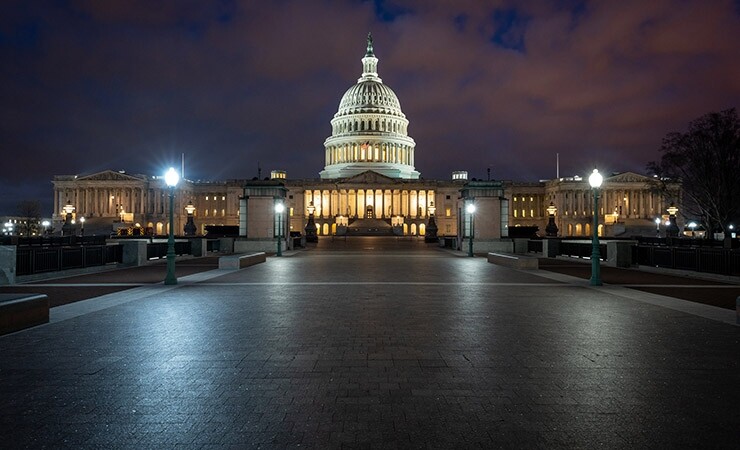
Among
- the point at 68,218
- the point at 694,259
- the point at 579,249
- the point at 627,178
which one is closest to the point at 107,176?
the point at 68,218

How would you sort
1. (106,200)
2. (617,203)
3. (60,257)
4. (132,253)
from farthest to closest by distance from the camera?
(106,200), (617,203), (132,253), (60,257)

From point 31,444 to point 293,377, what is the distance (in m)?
3.20

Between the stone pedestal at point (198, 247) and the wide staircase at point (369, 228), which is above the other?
the wide staircase at point (369, 228)

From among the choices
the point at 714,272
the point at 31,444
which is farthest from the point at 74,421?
the point at 714,272

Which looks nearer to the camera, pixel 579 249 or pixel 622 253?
pixel 622 253

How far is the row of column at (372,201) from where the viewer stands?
138 meters

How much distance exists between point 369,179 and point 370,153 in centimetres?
1934

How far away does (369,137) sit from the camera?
15125 centimetres

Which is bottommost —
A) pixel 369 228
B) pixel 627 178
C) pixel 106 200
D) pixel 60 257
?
pixel 60 257

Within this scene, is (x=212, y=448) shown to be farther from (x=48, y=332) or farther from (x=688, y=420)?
(x=48, y=332)

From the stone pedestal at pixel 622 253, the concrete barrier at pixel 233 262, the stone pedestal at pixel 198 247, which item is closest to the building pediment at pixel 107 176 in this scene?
the stone pedestal at pixel 198 247

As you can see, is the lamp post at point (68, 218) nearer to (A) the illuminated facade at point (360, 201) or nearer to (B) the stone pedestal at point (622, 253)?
(A) the illuminated facade at point (360, 201)

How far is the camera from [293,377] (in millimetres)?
7578

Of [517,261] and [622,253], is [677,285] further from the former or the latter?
[622,253]
